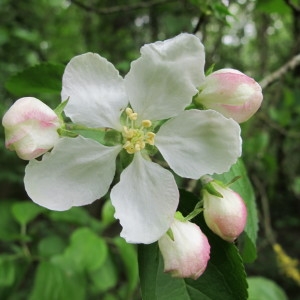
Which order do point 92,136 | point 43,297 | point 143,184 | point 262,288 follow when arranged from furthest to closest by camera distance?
point 262,288
point 43,297
point 92,136
point 143,184

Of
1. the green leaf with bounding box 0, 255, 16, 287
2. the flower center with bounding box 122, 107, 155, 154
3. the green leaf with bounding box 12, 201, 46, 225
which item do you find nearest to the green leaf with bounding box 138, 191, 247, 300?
the flower center with bounding box 122, 107, 155, 154

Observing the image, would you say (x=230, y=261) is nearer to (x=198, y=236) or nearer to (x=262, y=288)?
(x=198, y=236)

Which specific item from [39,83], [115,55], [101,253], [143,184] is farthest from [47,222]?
[143,184]

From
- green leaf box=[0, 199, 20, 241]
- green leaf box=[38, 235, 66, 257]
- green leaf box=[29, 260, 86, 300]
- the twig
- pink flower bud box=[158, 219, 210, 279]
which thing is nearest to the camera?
pink flower bud box=[158, 219, 210, 279]

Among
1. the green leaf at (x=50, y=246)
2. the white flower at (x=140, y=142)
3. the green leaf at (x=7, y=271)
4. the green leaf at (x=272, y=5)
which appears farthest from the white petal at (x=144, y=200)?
the green leaf at (x=50, y=246)

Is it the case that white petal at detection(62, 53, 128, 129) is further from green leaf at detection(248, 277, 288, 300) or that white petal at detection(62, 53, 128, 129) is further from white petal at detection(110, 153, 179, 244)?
green leaf at detection(248, 277, 288, 300)

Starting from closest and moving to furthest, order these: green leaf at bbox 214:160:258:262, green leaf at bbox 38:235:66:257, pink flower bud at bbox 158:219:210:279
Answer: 1. pink flower bud at bbox 158:219:210:279
2. green leaf at bbox 214:160:258:262
3. green leaf at bbox 38:235:66:257

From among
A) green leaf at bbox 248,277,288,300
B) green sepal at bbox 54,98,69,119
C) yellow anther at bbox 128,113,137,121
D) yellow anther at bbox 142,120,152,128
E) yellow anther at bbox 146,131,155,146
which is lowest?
green leaf at bbox 248,277,288,300
